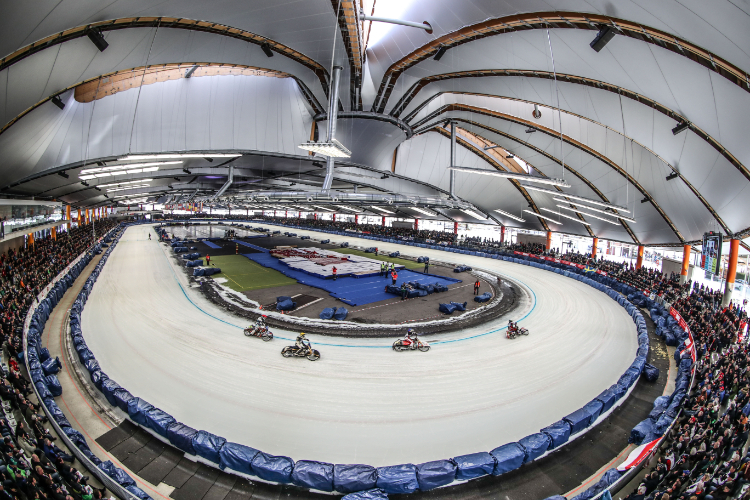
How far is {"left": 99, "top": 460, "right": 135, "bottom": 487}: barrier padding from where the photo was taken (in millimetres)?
6055

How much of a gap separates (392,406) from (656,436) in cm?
672

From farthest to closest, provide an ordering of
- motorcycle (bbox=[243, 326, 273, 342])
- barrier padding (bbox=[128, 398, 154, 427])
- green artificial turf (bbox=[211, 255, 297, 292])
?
1. green artificial turf (bbox=[211, 255, 297, 292])
2. motorcycle (bbox=[243, 326, 273, 342])
3. barrier padding (bbox=[128, 398, 154, 427])

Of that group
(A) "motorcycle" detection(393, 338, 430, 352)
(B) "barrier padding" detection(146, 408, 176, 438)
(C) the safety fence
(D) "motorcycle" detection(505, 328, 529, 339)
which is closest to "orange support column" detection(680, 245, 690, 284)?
(D) "motorcycle" detection(505, 328, 529, 339)

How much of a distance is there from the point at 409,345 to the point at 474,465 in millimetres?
6935

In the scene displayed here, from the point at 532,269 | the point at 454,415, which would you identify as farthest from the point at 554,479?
the point at 532,269

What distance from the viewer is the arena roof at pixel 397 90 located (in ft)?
39.8

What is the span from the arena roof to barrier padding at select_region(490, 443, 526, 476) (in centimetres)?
1262

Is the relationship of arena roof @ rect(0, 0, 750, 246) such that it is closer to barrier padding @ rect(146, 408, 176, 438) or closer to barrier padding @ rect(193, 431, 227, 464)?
barrier padding @ rect(146, 408, 176, 438)

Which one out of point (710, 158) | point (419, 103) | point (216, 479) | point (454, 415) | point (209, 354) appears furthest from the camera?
point (419, 103)

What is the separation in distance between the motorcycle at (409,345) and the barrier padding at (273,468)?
739 centimetres

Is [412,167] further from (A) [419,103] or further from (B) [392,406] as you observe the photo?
(B) [392,406]

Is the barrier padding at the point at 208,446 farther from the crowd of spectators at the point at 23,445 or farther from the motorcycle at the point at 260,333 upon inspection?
the motorcycle at the point at 260,333

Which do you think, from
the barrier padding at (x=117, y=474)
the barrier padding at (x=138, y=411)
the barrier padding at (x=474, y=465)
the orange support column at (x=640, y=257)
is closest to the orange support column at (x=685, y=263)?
the orange support column at (x=640, y=257)

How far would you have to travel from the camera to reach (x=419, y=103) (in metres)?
28.7
